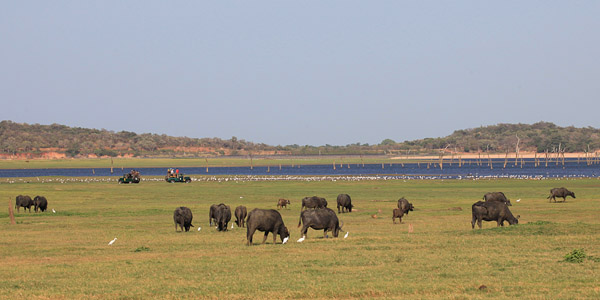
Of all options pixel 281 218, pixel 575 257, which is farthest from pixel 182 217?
pixel 575 257

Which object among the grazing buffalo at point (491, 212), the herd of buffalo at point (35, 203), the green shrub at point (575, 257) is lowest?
the herd of buffalo at point (35, 203)

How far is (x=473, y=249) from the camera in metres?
22.7

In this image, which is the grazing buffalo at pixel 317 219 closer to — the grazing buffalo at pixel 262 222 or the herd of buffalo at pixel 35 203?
the grazing buffalo at pixel 262 222

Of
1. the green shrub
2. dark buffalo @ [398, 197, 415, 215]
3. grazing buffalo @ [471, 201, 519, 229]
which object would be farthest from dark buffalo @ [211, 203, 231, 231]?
the green shrub

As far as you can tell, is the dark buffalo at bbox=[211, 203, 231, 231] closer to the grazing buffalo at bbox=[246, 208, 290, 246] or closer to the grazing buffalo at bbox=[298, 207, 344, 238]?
the grazing buffalo at bbox=[298, 207, 344, 238]

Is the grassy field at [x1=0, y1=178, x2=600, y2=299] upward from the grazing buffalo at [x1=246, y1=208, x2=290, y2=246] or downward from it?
downward

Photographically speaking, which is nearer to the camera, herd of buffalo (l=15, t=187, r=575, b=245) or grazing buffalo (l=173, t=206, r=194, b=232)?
herd of buffalo (l=15, t=187, r=575, b=245)

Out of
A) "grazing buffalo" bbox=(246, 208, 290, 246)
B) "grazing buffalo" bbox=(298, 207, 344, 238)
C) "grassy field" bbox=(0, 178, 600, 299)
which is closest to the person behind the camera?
"grassy field" bbox=(0, 178, 600, 299)

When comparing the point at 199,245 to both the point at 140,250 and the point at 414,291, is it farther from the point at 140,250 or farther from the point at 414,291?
the point at 414,291

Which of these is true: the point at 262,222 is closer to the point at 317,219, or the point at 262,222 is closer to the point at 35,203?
the point at 317,219

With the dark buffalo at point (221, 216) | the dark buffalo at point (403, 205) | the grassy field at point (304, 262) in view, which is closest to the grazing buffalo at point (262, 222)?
the grassy field at point (304, 262)

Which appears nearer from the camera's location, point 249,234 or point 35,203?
point 249,234

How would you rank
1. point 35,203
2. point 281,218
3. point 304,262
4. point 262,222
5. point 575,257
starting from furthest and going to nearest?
1. point 35,203
2. point 281,218
3. point 262,222
4. point 304,262
5. point 575,257

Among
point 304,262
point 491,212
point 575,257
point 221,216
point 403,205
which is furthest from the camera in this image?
point 403,205
